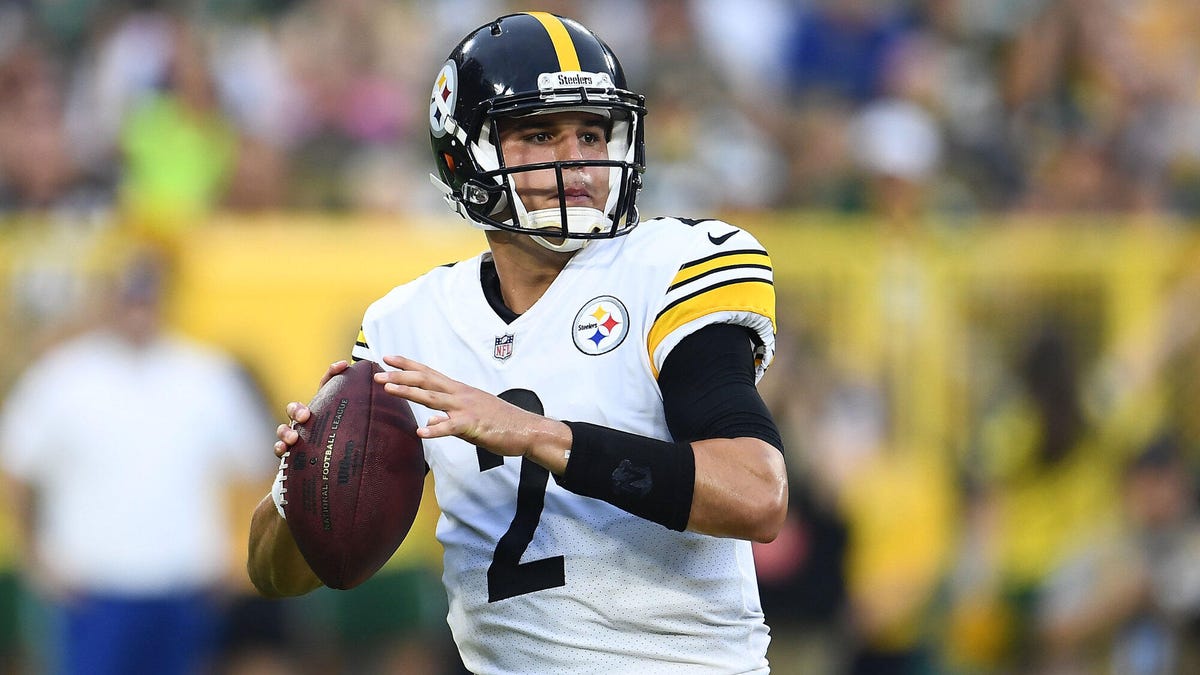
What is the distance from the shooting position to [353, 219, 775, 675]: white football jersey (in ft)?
8.74

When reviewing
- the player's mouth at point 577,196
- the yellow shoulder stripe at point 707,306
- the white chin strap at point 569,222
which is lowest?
the yellow shoulder stripe at point 707,306

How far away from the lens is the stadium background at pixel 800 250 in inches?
236

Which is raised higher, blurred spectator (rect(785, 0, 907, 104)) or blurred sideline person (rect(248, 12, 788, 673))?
blurred spectator (rect(785, 0, 907, 104))

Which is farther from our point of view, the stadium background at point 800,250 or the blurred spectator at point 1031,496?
the blurred spectator at point 1031,496

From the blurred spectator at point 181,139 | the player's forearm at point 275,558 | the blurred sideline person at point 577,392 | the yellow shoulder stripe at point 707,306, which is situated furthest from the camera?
the blurred spectator at point 181,139

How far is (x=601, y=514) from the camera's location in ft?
8.87

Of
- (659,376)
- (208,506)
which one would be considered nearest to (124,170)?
(208,506)

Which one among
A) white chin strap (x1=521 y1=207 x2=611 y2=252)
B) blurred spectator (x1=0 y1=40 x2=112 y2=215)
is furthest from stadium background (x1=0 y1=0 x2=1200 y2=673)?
white chin strap (x1=521 y1=207 x2=611 y2=252)

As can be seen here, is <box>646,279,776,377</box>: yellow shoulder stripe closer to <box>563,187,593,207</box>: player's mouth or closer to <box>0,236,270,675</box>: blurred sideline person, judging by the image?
<box>563,187,593,207</box>: player's mouth

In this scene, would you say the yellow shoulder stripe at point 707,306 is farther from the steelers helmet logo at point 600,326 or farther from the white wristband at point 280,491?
the white wristband at point 280,491

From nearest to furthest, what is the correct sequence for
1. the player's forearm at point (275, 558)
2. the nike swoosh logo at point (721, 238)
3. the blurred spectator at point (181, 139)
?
the nike swoosh logo at point (721, 238)
the player's forearm at point (275, 558)
the blurred spectator at point (181, 139)

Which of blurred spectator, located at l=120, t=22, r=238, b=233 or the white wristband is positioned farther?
blurred spectator, located at l=120, t=22, r=238, b=233

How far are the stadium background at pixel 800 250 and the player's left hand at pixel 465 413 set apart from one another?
3.68m

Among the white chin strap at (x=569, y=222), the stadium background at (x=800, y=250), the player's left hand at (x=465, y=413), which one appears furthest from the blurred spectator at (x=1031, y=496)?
the player's left hand at (x=465, y=413)
